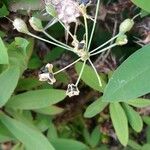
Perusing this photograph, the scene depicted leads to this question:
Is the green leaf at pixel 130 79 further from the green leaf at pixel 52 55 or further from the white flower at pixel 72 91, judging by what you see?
the green leaf at pixel 52 55

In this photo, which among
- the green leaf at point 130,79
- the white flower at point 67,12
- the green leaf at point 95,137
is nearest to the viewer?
the green leaf at point 130,79

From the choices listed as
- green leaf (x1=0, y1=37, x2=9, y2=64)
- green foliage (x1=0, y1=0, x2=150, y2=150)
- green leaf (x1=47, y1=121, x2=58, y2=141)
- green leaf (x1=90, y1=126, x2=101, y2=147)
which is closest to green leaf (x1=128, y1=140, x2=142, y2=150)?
green foliage (x1=0, y1=0, x2=150, y2=150)

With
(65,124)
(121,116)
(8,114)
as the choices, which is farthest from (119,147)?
(8,114)

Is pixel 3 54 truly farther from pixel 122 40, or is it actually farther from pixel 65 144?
pixel 65 144

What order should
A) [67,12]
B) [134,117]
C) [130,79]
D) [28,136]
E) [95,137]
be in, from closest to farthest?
1. [130,79]
2. [67,12]
3. [28,136]
4. [134,117]
5. [95,137]

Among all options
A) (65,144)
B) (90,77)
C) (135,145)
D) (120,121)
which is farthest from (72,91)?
(135,145)

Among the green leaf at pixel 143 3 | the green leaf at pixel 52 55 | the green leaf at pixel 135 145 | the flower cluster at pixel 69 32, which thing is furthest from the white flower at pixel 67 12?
the green leaf at pixel 135 145
